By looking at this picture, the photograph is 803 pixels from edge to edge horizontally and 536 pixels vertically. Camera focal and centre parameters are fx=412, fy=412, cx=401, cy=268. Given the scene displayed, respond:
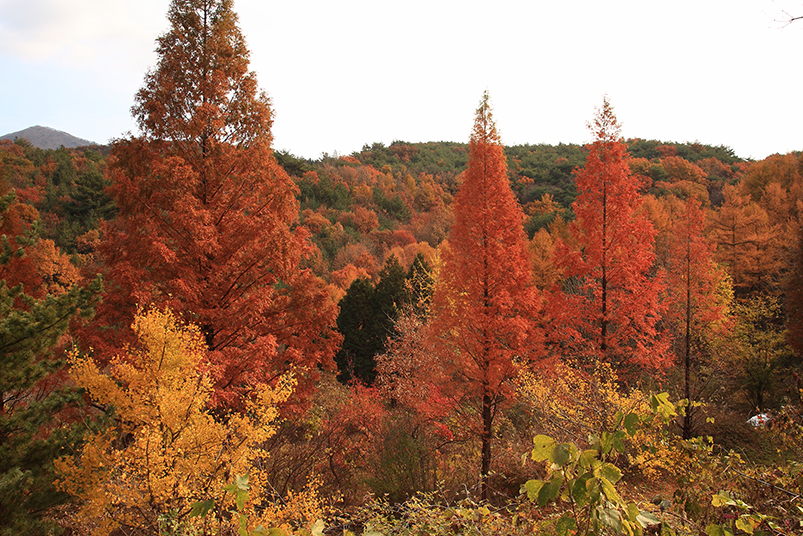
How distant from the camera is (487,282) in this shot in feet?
33.4

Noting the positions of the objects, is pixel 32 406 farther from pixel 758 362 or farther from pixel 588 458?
pixel 758 362

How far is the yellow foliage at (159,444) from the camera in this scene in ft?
16.1

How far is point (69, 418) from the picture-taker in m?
7.36

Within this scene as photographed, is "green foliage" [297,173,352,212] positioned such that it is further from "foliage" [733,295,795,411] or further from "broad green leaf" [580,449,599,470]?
"broad green leaf" [580,449,599,470]

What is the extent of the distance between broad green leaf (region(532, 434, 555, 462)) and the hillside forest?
0.01 meters

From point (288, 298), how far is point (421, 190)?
212 feet

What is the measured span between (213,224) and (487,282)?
630cm

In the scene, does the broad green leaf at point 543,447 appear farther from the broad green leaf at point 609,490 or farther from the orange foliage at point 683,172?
the orange foliage at point 683,172

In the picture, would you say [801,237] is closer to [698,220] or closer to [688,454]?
[698,220]

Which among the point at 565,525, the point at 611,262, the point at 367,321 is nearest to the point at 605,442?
the point at 565,525

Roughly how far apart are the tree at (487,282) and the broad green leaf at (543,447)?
798 cm

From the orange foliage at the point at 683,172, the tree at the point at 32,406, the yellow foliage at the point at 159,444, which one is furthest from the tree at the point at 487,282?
the orange foliage at the point at 683,172

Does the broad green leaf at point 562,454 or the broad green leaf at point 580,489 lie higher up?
the broad green leaf at point 562,454

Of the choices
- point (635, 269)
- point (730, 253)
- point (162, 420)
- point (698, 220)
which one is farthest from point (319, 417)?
point (730, 253)
